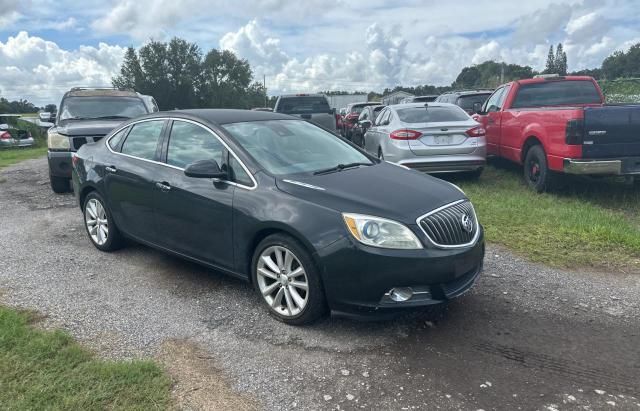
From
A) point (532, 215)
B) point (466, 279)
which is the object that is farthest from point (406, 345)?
point (532, 215)

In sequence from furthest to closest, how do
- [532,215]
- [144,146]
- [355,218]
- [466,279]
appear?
1. [532,215]
2. [144,146]
3. [466,279]
4. [355,218]

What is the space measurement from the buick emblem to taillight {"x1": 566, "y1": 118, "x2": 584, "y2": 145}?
396 cm

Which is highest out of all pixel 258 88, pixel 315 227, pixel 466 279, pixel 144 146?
pixel 258 88

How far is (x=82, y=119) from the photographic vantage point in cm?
950

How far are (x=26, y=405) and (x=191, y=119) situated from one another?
9.10 ft

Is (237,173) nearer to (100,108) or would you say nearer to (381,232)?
(381,232)

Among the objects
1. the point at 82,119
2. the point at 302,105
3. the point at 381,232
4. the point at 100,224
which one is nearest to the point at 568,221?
the point at 381,232

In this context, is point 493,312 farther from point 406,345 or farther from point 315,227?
point 315,227

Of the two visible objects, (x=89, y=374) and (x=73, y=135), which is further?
(x=73, y=135)

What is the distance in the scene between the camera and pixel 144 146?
17.2ft

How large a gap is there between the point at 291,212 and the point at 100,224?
3.04 metres

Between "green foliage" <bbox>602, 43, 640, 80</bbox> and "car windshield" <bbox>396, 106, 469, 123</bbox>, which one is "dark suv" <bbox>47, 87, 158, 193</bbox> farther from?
"green foliage" <bbox>602, 43, 640, 80</bbox>

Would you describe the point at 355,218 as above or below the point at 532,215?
above

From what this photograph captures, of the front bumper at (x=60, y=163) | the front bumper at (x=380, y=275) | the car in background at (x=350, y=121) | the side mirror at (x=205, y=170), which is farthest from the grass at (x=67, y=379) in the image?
the car in background at (x=350, y=121)
